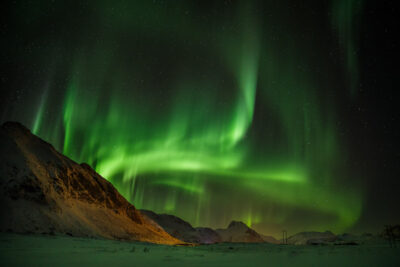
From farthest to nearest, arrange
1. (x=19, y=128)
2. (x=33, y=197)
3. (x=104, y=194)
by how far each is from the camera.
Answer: (x=104, y=194)
(x=19, y=128)
(x=33, y=197)

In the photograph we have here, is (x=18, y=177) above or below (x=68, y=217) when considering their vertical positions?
above

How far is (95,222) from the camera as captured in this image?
222 feet

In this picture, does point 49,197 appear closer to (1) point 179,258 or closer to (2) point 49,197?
(2) point 49,197

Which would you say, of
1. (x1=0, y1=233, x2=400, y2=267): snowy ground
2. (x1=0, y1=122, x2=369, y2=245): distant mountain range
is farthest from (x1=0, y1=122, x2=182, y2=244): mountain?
(x1=0, y1=233, x2=400, y2=267): snowy ground

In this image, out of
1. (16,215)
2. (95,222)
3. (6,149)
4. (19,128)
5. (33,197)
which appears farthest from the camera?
(19,128)

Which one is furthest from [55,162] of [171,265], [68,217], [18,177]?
[171,265]

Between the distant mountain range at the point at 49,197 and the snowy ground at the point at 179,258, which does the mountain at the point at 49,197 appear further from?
the snowy ground at the point at 179,258

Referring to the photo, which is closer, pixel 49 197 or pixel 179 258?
pixel 179 258

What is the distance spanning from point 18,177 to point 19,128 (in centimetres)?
2482

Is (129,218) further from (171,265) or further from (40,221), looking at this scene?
(171,265)

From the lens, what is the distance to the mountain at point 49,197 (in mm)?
50312

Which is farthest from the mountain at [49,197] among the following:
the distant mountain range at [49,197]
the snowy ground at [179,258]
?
the snowy ground at [179,258]

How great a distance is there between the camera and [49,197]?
Result: 200 ft

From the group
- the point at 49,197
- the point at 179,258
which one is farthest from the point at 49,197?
the point at 179,258
